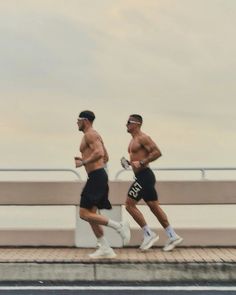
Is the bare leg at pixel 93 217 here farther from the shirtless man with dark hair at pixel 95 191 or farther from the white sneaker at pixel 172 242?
the white sneaker at pixel 172 242

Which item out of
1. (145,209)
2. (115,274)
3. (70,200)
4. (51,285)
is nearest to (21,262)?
(51,285)

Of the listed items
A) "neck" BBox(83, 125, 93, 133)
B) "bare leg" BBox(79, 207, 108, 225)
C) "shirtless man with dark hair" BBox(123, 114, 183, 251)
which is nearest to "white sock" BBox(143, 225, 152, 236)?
"shirtless man with dark hair" BBox(123, 114, 183, 251)

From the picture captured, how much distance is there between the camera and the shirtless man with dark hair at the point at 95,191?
26.8 ft

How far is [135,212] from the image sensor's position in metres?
8.91

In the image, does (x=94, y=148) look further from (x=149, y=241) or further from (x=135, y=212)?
(x=149, y=241)

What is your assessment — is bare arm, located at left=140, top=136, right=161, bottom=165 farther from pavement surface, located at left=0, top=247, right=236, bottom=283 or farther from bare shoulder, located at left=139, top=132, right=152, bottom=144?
pavement surface, located at left=0, top=247, right=236, bottom=283

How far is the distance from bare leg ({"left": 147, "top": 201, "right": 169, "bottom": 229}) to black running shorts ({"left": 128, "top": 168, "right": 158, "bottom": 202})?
0.25 ft

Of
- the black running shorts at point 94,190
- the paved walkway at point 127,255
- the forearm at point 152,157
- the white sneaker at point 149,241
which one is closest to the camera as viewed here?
the paved walkway at point 127,255

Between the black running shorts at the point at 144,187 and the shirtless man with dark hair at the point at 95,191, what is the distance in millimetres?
612

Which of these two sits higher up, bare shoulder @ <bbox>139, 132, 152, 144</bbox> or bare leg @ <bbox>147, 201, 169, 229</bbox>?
bare shoulder @ <bbox>139, 132, 152, 144</bbox>

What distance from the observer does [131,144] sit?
29.1 feet

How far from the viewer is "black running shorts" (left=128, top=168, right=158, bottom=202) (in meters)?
8.82

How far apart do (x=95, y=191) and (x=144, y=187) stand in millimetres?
914

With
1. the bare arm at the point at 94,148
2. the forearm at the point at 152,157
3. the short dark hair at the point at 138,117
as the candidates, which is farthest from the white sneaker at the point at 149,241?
the short dark hair at the point at 138,117
